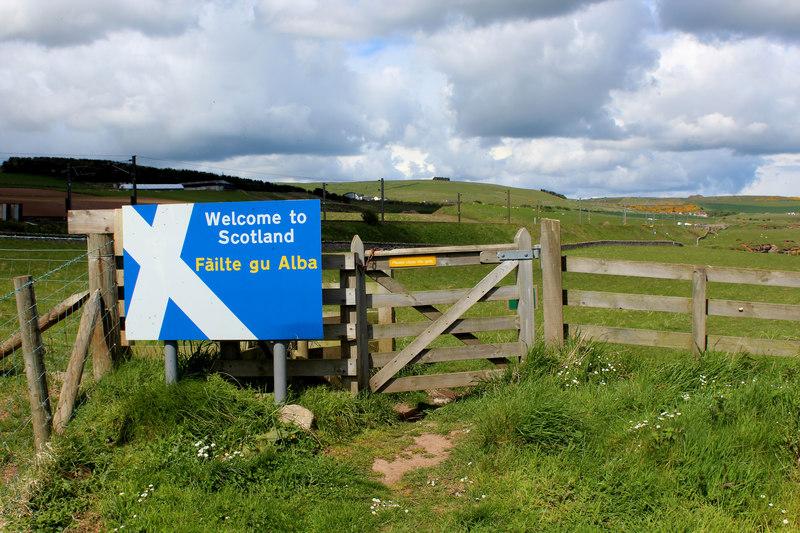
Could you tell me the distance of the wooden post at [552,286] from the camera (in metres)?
7.33

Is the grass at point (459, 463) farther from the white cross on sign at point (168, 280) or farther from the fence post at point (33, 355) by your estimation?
the white cross on sign at point (168, 280)

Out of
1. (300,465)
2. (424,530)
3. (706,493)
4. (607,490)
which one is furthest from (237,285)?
(706,493)

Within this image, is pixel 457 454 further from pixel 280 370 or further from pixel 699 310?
pixel 699 310

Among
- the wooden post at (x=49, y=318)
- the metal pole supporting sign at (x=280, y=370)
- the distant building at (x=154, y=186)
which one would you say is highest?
the distant building at (x=154, y=186)

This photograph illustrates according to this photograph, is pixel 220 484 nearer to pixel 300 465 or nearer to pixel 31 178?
pixel 300 465

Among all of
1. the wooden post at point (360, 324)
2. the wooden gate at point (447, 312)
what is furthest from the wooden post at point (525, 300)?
the wooden post at point (360, 324)

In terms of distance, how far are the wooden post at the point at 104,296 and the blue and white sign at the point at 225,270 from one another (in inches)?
15.4

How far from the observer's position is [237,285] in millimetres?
6203

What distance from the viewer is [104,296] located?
257 inches

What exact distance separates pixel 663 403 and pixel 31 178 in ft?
209

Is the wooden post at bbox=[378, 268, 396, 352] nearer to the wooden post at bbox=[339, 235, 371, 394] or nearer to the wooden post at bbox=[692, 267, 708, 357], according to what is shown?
the wooden post at bbox=[339, 235, 371, 394]

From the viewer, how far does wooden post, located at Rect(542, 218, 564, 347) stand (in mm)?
7328

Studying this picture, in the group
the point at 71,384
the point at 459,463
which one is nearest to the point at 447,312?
the point at 459,463

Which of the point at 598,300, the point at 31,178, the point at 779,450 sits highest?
the point at 31,178
